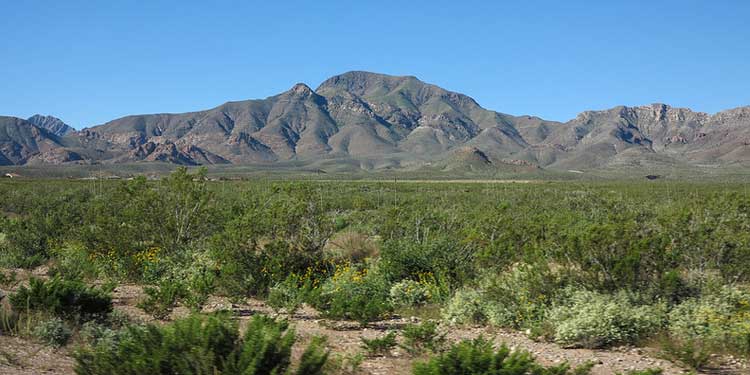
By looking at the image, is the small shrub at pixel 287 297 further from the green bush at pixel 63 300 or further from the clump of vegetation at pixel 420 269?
the green bush at pixel 63 300

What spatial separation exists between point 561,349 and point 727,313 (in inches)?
99.5

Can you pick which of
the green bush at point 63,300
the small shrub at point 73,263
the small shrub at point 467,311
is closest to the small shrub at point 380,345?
the small shrub at point 467,311

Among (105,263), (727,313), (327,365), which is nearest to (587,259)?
(727,313)

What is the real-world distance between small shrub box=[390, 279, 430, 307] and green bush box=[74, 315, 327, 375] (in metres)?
5.47

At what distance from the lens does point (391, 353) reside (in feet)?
26.2

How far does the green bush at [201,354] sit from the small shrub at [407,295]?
5.47m

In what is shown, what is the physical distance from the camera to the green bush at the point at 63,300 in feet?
28.0

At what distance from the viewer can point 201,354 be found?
5.53 m

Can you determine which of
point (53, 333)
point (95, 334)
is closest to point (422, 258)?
point (95, 334)

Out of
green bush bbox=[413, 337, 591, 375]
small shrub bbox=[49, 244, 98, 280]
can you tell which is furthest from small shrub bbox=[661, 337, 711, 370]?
small shrub bbox=[49, 244, 98, 280]

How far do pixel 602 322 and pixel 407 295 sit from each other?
402 cm

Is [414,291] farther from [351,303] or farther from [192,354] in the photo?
[192,354]

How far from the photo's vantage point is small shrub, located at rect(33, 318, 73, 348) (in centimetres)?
762

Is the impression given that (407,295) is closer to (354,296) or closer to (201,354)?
(354,296)
